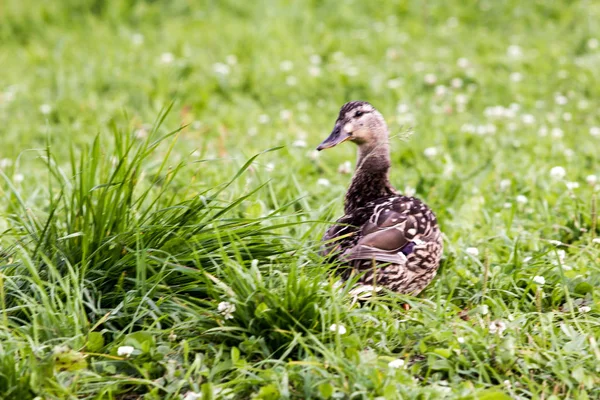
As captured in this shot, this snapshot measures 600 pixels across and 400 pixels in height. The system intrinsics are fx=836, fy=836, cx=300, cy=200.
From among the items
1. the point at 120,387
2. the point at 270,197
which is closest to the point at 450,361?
the point at 120,387

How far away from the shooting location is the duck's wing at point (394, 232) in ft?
12.6

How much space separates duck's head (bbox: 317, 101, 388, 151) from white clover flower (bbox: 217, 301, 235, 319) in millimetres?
1348

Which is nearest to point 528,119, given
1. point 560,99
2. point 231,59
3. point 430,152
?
point 560,99

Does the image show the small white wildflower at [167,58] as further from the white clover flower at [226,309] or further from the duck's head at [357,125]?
the white clover flower at [226,309]

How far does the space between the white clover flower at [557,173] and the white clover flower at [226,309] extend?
2492 millimetres

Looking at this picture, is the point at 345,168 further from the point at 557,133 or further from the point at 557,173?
the point at 557,133

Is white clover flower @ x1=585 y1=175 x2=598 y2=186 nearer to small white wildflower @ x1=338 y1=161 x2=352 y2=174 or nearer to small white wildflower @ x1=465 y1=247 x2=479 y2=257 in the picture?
small white wildflower @ x1=465 y1=247 x2=479 y2=257

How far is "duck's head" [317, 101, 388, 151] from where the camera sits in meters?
4.46

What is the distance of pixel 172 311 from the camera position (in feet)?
11.5

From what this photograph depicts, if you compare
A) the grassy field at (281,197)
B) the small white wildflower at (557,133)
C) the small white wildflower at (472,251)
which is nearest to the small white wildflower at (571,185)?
the grassy field at (281,197)

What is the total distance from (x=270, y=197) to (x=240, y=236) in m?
1.28

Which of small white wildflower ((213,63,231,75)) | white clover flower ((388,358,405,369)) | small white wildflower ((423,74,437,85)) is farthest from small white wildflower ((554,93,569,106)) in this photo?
white clover flower ((388,358,405,369))

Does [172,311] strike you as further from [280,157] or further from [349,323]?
[280,157]

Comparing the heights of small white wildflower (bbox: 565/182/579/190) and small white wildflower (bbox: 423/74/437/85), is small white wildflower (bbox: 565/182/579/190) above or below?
below
